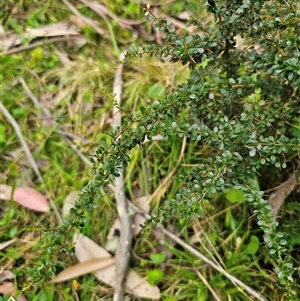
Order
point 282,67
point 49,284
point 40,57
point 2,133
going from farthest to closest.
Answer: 1. point 40,57
2. point 2,133
3. point 49,284
4. point 282,67

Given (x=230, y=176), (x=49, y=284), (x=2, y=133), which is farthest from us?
(x=2, y=133)

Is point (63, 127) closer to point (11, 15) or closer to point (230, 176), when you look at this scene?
point (11, 15)

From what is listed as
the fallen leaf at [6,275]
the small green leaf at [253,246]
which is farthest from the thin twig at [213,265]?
the fallen leaf at [6,275]

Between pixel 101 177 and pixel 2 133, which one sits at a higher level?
pixel 101 177

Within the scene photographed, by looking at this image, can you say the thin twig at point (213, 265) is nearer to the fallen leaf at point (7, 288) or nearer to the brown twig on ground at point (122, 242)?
the brown twig on ground at point (122, 242)

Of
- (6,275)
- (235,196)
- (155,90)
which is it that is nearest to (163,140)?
(155,90)

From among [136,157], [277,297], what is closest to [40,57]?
[136,157]
